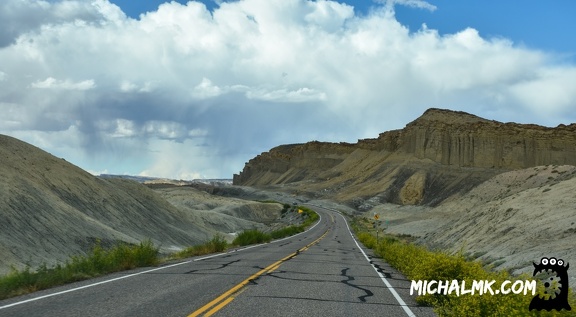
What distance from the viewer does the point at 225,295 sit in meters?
11.0

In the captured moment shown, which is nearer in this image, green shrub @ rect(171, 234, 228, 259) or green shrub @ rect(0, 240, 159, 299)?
green shrub @ rect(0, 240, 159, 299)

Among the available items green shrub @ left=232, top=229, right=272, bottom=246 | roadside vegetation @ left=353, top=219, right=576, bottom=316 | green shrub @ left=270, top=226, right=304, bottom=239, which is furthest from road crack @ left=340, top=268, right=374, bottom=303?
green shrub @ left=270, top=226, right=304, bottom=239

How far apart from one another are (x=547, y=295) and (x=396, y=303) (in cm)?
420

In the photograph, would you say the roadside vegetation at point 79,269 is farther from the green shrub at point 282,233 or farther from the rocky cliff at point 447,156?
the rocky cliff at point 447,156

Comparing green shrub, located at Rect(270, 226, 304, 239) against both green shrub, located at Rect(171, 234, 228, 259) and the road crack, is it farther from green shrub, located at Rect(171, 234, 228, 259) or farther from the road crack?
the road crack

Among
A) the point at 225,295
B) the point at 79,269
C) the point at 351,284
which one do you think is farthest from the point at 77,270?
the point at 351,284

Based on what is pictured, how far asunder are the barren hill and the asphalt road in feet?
43.1

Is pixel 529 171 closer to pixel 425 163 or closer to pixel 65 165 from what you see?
pixel 425 163

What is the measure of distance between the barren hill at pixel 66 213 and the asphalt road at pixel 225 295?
1315 cm

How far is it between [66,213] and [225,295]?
30284 millimetres

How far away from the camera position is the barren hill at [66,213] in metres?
31.3

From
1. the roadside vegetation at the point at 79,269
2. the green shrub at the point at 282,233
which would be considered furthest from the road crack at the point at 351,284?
the green shrub at the point at 282,233

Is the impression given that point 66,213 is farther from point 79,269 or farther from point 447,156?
point 447,156

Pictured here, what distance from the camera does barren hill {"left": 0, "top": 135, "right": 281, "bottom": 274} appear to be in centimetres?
3133
